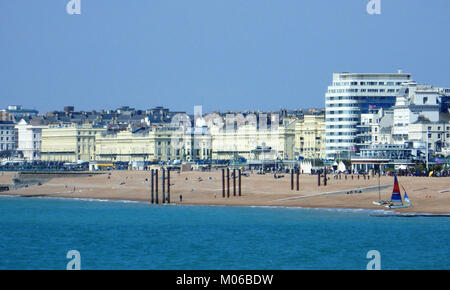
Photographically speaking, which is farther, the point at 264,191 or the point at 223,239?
the point at 264,191

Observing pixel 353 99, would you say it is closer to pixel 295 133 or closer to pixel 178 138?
pixel 295 133

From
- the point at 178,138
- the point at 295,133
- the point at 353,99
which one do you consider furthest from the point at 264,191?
the point at 178,138

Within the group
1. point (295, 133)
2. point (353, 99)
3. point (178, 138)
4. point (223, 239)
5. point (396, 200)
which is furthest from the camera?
point (178, 138)

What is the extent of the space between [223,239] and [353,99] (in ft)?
261

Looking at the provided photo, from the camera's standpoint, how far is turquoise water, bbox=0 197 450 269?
158ft

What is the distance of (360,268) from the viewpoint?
46.0 m

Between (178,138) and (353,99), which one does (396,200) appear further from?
(178,138)

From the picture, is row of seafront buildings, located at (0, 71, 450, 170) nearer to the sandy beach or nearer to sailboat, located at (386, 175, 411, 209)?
the sandy beach

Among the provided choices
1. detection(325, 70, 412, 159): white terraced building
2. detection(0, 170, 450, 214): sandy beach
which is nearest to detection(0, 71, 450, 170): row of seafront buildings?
detection(325, 70, 412, 159): white terraced building

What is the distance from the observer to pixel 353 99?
134 meters

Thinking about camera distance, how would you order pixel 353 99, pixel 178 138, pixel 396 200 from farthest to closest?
pixel 178 138 < pixel 353 99 < pixel 396 200

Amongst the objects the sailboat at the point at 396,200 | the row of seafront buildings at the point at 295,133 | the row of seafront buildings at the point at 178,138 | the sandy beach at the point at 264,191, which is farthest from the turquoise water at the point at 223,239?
the row of seafront buildings at the point at 178,138

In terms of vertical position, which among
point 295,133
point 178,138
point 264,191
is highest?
point 295,133

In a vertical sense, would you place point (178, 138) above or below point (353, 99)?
below
